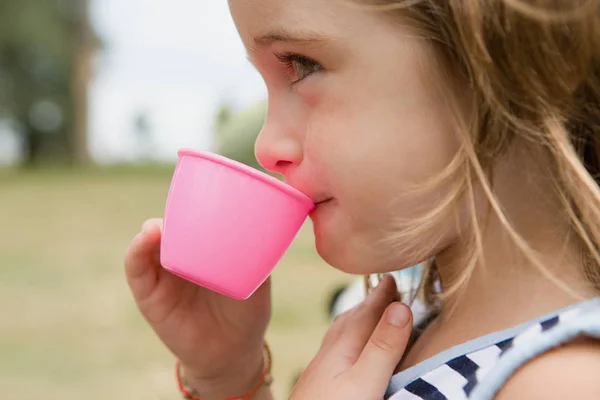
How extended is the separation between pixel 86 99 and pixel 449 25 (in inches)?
316

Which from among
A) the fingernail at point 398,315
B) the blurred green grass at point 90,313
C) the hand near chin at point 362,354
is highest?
the fingernail at point 398,315

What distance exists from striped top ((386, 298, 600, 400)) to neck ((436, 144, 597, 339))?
0.02 m

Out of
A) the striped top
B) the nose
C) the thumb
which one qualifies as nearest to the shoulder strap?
the striped top

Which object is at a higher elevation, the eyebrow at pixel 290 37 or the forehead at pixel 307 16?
the forehead at pixel 307 16

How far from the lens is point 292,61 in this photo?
2.24 ft

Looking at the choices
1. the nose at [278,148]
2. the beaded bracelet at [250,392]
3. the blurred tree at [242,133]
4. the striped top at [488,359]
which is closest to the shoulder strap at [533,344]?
the striped top at [488,359]

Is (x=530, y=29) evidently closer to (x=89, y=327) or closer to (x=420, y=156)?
(x=420, y=156)

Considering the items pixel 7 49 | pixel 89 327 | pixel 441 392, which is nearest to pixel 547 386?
pixel 441 392

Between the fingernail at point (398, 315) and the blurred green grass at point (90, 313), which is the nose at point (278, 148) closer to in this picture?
the fingernail at point (398, 315)

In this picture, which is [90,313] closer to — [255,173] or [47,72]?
[255,173]

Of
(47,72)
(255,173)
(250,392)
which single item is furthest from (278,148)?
(47,72)

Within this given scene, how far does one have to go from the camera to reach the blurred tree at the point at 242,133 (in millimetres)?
1380

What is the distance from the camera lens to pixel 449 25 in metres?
0.61

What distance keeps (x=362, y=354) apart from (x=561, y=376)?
217 millimetres
